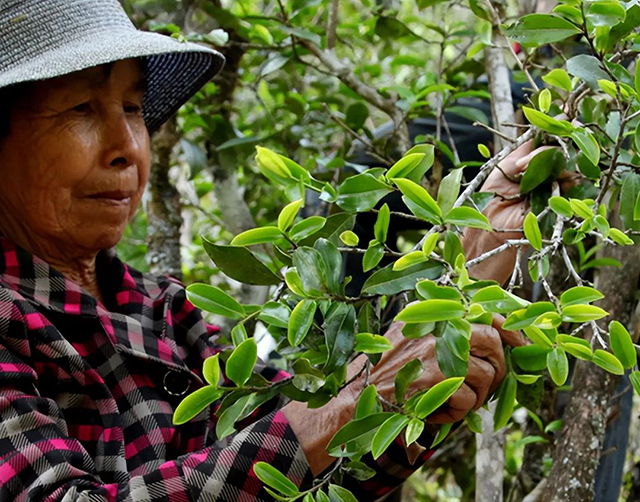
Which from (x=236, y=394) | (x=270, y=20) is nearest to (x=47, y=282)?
(x=236, y=394)

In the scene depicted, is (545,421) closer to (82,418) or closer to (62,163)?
(82,418)

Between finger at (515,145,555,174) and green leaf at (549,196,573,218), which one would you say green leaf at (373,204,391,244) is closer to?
green leaf at (549,196,573,218)

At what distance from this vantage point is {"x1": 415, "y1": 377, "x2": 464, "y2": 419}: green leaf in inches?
31.0

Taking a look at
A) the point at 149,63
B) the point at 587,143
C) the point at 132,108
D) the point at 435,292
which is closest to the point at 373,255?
the point at 435,292

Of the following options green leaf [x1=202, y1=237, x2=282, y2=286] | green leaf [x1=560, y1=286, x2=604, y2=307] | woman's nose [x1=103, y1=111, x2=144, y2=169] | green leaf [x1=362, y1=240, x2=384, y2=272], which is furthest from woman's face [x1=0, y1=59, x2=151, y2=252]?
green leaf [x1=560, y1=286, x2=604, y2=307]

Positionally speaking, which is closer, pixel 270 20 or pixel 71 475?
pixel 71 475

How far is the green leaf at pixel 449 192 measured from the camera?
2.74 feet

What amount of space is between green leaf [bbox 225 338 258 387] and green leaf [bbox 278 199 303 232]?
0.39ft

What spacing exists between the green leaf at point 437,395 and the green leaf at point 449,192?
17 centimetres

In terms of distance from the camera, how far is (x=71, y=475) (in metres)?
1.00

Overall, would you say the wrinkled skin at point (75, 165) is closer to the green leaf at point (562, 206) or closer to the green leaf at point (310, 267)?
the green leaf at point (562, 206)

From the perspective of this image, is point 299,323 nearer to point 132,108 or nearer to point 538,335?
point 538,335

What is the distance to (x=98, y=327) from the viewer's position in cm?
125

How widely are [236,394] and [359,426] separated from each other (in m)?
0.13
